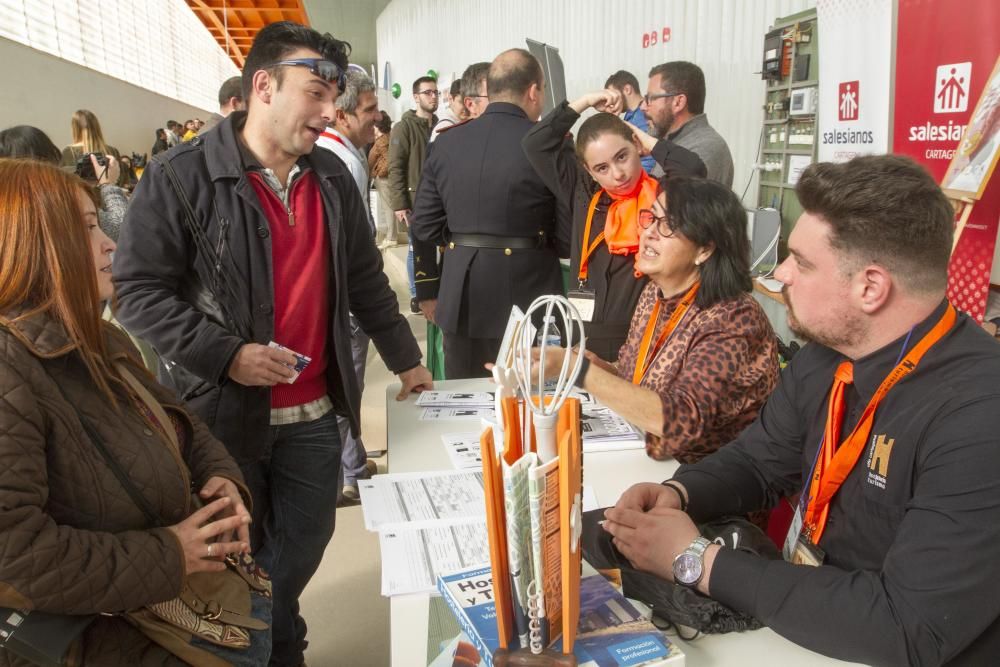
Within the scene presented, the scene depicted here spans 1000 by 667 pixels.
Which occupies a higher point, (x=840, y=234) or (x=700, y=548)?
(x=840, y=234)

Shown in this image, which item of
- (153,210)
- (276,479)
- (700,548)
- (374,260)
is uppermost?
(153,210)

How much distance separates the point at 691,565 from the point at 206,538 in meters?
0.77

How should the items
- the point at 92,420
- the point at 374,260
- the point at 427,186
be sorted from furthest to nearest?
the point at 427,186
the point at 374,260
the point at 92,420

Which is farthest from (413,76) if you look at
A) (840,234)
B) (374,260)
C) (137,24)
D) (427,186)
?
(840,234)

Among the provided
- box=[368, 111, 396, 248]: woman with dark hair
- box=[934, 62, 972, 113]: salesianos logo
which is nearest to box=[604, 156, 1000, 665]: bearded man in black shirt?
box=[934, 62, 972, 113]: salesianos logo

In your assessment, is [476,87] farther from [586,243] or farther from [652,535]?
[652,535]

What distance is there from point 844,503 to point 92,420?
3.86ft

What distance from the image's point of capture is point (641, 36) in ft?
17.7

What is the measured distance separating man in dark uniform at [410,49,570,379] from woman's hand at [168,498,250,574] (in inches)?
70.8

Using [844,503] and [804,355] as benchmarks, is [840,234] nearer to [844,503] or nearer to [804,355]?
[804,355]

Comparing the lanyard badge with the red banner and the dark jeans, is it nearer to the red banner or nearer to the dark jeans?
the dark jeans

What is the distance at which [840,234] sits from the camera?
113cm

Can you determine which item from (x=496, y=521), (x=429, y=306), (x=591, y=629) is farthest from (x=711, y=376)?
(x=429, y=306)

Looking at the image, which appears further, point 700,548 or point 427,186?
point 427,186
